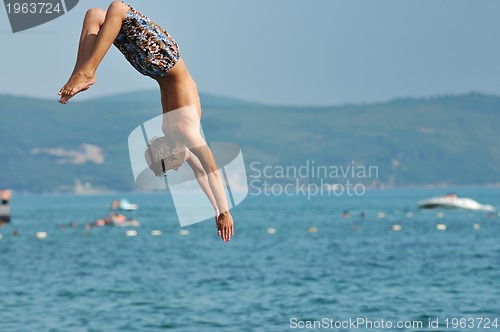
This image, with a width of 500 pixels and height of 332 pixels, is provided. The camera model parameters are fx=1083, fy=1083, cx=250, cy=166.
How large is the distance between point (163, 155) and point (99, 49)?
1.24m

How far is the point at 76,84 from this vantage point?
9.50m

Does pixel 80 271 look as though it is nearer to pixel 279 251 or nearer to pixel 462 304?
pixel 279 251

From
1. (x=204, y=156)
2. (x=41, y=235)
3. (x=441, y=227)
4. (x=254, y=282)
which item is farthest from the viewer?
(x=441, y=227)

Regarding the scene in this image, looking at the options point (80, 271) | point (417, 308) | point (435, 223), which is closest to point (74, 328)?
point (417, 308)

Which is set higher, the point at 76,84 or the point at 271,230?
the point at 76,84

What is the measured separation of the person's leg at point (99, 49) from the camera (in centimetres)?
945

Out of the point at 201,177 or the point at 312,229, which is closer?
the point at 201,177

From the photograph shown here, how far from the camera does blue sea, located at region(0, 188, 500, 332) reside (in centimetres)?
7594

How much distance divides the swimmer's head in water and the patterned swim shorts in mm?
803

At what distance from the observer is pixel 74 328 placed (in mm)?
73750

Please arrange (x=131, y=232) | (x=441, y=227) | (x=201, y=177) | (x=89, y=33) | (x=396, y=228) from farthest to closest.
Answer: (x=131, y=232)
(x=396, y=228)
(x=441, y=227)
(x=201, y=177)
(x=89, y=33)

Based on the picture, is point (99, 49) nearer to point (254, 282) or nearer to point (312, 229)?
point (254, 282)

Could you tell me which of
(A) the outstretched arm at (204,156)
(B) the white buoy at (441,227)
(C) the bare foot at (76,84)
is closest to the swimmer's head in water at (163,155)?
(A) the outstretched arm at (204,156)

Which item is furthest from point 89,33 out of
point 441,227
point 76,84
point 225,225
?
point 441,227
